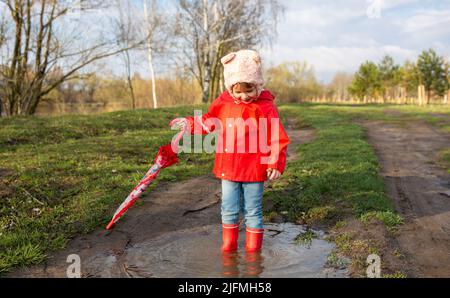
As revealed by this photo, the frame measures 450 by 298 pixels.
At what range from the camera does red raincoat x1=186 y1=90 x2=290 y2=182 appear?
4070 millimetres

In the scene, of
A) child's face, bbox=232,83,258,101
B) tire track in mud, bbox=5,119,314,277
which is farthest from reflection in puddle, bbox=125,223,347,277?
child's face, bbox=232,83,258,101

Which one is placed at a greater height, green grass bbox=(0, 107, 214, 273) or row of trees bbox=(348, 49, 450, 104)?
row of trees bbox=(348, 49, 450, 104)

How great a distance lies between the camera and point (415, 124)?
15.9 meters

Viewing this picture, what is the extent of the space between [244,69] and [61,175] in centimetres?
407

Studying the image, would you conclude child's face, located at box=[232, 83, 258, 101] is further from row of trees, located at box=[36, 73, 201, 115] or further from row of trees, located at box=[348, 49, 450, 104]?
row of trees, located at box=[348, 49, 450, 104]

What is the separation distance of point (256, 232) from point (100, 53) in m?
14.8

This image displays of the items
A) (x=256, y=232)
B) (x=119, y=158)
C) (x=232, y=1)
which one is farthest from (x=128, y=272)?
(x=232, y=1)

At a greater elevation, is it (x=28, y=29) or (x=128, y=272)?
(x=28, y=29)

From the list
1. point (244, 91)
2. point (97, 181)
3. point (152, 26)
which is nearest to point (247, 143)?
point (244, 91)

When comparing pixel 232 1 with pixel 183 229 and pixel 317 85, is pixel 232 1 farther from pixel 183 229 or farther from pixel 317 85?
pixel 317 85

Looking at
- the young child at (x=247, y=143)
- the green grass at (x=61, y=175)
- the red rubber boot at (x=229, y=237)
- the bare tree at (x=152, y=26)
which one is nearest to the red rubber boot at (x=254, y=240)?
the young child at (x=247, y=143)

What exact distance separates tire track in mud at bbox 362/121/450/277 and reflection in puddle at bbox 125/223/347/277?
0.80m

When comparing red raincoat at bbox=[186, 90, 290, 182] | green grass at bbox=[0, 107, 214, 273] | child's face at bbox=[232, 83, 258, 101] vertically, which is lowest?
green grass at bbox=[0, 107, 214, 273]

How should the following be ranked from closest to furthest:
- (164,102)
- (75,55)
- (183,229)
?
1. (183,229)
2. (75,55)
3. (164,102)
